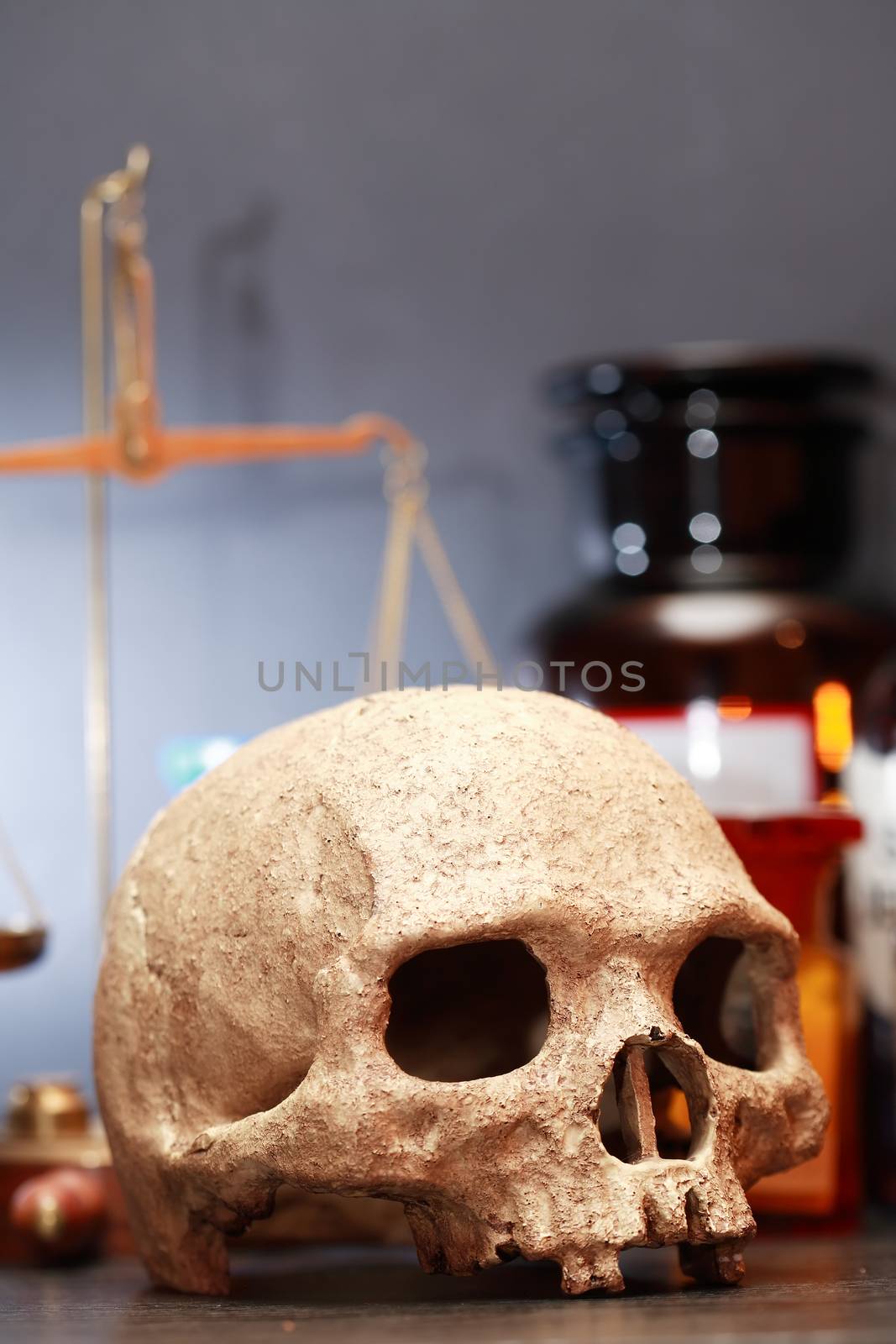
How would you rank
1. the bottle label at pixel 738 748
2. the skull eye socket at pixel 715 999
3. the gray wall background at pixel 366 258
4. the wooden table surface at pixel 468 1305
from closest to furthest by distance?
the wooden table surface at pixel 468 1305 < the skull eye socket at pixel 715 999 < the bottle label at pixel 738 748 < the gray wall background at pixel 366 258

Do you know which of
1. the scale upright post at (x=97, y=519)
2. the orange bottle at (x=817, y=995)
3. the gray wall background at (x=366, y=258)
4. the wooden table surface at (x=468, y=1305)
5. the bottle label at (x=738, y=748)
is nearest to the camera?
the wooden table surface at (x=468, y=1305)

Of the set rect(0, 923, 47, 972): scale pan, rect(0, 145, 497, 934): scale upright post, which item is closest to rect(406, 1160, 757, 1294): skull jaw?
rect(0, 923, 47, 972): scale pan

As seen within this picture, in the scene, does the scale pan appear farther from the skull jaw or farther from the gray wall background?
the skull jaw

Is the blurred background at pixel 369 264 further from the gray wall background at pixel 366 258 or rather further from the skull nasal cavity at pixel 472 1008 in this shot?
the skull nasal cavity at pixel 472 1008

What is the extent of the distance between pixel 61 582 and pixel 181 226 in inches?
13.1

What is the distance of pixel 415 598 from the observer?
60.2 inches

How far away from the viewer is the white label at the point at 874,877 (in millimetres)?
1258

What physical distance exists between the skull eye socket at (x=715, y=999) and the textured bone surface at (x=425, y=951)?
1.7 inches

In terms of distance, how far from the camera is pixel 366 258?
5.08 ft

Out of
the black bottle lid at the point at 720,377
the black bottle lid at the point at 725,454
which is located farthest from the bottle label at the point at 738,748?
the black bottle lid at the point at 720,377

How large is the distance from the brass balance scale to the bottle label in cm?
19

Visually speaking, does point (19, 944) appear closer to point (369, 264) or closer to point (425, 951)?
point (425, 951)

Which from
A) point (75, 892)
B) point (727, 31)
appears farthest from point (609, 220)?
point (75, 892)

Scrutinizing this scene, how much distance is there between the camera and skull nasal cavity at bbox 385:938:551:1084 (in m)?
0.99
